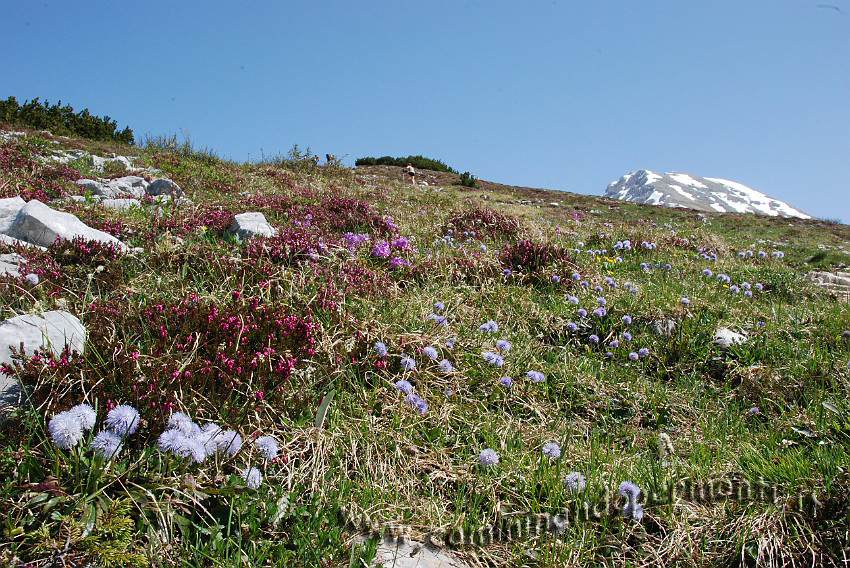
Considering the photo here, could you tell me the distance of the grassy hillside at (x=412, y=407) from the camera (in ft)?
7.14

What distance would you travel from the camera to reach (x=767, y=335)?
4789mm

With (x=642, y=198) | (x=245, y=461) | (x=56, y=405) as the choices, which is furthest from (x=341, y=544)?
(x=642, y=198)

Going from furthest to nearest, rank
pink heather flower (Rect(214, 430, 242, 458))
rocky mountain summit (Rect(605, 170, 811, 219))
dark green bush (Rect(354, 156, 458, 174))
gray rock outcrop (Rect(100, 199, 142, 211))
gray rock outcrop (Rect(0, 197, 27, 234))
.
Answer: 1. rocky mountain summit (Rect(605, 170, 811, 219))
2. dark green bush (Rect(354, 156, 458, 174))
3. gray rock outcrop (Rect(100, 199, 142, 211))
4. gray rock outcrop (Rect(0, 197, 27, 234))
5. pink heather flower (Rect(214, 430, 242, 458))

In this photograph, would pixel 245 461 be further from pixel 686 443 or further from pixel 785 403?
pixel 785 403

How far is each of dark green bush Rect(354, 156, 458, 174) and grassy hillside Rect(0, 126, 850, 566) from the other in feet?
83.3

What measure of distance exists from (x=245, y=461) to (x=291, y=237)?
3063 millimetres

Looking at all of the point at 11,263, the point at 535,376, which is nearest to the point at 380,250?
the point at 535,376

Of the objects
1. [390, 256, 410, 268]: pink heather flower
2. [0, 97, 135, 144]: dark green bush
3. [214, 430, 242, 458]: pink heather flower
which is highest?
[0, 97, 135, 144]: dark green bush

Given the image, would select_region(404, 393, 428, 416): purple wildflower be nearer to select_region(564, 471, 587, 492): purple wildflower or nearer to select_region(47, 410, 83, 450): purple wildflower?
select_region(564, 471, 587, 492): purple wildflower

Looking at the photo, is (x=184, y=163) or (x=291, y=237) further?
(x=184, y=163)

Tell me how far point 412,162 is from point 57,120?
59.5 ft

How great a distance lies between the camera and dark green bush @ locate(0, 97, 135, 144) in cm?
2042

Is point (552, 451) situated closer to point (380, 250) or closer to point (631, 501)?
point (631, 501)

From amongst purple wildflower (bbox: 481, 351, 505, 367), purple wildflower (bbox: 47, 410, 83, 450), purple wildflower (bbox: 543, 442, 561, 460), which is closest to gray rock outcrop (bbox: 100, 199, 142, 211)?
purple wildflower (bbox: 47, 410, 83, 450)
